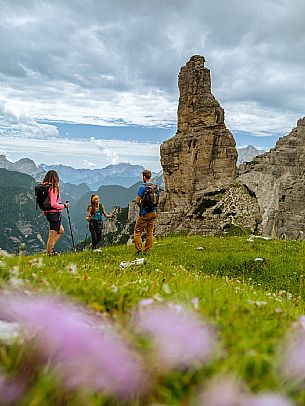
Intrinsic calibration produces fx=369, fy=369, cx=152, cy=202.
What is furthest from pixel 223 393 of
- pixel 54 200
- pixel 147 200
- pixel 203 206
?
pixel 203 206

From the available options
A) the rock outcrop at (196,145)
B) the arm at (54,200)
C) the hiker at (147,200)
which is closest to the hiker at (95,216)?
the hiker at (147,200)

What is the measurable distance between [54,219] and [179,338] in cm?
1523

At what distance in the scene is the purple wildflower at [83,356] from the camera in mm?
2004

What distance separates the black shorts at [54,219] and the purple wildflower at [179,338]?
1452 cm

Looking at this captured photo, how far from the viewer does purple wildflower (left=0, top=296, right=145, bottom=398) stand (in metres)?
2.00

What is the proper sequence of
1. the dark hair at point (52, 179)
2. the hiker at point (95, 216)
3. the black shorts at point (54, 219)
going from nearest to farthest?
the dark hair at point (52, 179) → the black shorts at point (54, 219) → the hiker at point (95, 216)

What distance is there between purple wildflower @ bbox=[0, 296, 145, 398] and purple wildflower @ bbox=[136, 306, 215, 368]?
21 cm

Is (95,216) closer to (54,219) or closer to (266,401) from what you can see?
(54,219)

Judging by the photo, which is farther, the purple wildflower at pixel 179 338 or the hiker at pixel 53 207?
the hiker at pixel 53 207

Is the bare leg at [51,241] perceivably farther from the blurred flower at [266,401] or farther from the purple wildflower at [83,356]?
the blurred flower at [266,401]

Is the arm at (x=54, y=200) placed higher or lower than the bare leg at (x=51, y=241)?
higher

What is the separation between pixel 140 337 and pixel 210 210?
159ft

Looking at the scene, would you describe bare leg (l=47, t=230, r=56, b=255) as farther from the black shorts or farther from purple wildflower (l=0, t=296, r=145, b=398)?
purple wildflower (l=0, t=296, r=145, b=398)

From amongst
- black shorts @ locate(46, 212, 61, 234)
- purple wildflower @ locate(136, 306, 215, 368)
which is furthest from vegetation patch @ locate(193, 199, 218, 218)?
purple wildflower @ locate(136, 306, 215, 368)
